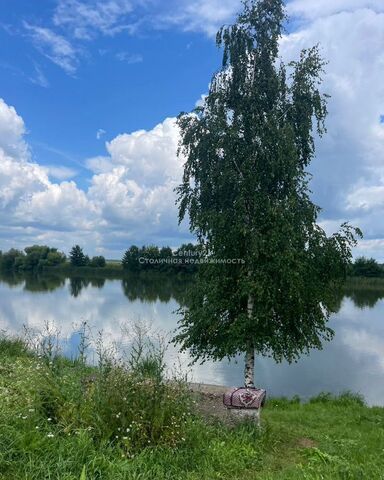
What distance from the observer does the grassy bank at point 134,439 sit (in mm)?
4500

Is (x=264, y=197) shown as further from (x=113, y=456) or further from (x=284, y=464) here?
(x=113, y=456)

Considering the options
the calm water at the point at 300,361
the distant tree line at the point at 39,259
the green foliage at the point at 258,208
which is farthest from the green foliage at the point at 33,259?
the green foliage at the point at 258,208

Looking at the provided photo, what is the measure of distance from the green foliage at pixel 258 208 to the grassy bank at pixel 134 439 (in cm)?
385

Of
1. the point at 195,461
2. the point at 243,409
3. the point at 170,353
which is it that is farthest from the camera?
the point at 170,353

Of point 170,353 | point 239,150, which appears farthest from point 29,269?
point 239,150

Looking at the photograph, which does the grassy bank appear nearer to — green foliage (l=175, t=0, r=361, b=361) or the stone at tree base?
the stone at tree base

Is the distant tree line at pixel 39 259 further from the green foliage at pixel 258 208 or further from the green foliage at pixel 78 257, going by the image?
the green foliage at pixel 258 208

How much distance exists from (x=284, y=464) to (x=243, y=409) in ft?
3.43

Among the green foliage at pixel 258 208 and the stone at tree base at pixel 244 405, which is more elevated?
the green foliage at pixel 258 208

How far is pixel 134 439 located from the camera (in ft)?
16.7

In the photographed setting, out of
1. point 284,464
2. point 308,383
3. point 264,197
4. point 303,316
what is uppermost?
point 264,197

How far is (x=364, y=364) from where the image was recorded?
21.0 meters

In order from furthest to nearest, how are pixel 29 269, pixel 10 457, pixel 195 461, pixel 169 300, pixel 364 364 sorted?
pixel 29 269 < pixel 169 300 < pixel 364 364 < pixel 195 461 < pixel 10 457

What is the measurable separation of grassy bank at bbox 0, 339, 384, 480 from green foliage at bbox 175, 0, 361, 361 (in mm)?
3854
